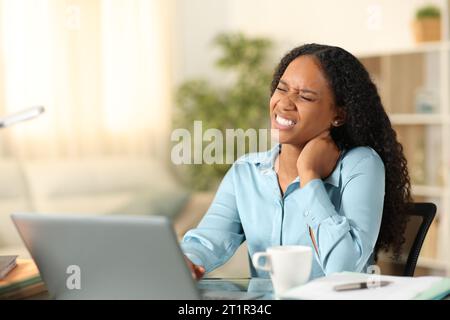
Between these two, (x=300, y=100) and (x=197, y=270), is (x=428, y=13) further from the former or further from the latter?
(x=197, y=270)

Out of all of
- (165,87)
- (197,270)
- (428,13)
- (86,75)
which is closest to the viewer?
(197,270)

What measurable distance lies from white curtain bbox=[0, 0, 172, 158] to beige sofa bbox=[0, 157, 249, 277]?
0.82 ft

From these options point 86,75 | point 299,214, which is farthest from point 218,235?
point 86,75

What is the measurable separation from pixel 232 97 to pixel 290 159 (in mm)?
2908

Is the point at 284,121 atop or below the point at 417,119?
atop

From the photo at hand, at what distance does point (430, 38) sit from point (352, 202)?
2.46 metres

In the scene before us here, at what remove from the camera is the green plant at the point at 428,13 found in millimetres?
3594

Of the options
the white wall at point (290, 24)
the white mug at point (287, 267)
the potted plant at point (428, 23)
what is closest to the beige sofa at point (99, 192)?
the white wall at point (290, 24)

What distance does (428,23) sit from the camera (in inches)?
142

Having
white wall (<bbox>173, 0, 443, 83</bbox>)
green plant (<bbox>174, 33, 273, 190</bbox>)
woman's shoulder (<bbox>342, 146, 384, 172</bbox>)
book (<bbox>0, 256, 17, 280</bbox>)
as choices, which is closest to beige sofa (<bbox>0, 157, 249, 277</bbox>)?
green plant (<bbox>174, 33, 273, 190</bbox>)

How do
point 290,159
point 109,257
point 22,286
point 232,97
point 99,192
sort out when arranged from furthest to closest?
point 232,97 < point 99,192 < point 290,159 < point 22,286 < point 109,257

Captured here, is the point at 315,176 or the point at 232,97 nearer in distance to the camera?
the point at 315,176

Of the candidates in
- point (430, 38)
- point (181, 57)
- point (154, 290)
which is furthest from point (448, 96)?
point (154, 290)

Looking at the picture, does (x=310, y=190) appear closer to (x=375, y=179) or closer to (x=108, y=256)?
(x=375, y=179)
